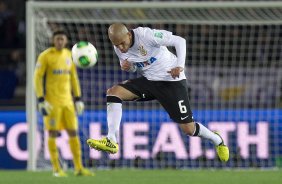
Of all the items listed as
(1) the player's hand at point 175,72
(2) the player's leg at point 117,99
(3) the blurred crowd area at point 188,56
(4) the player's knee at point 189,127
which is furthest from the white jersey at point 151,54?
(3) the blurred crowd area at point 188,56

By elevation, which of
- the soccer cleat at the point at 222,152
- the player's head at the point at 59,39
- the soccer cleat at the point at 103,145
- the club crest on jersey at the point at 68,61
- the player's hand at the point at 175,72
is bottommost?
the soccer cleat at the point at 222,152

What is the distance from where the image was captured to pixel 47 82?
510 inches

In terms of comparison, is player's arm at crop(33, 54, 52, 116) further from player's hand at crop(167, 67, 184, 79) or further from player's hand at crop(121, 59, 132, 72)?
player's hand at crop(167, 67, 184, 79)

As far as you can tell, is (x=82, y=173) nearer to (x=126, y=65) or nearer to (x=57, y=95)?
(x=57, y=95)

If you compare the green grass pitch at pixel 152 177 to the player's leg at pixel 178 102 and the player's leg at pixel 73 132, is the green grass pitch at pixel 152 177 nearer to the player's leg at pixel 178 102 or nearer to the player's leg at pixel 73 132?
the player's leg at pixel 73 132

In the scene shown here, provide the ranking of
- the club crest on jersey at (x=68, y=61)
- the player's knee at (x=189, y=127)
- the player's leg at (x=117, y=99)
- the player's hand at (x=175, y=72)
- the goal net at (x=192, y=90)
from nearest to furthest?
the player's hand at (x=175, y=72) → the player's leg at (x=117, y=99) → the player's knee at (x=189, y=127) → the club crest on jersey at (x=68, y=61) → the goal net at (x=192, y=90)

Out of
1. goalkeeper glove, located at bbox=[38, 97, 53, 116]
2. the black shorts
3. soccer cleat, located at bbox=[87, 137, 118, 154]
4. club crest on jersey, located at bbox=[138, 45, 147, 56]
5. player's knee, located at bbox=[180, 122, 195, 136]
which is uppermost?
club crest on jersey, located at bbox=[138, 45, 147, 56]

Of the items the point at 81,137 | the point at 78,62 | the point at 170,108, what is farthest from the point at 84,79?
the point at 170,108

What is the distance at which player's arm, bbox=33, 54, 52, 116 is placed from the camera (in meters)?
12.7

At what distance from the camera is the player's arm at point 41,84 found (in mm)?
12711

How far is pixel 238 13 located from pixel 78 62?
16.5 ft

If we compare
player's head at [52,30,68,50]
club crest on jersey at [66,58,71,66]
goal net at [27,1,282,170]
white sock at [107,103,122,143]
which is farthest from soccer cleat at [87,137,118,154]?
goal net at [27,1,282,170]

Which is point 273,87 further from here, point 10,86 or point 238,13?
point 10,86

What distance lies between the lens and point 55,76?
12914 mm
